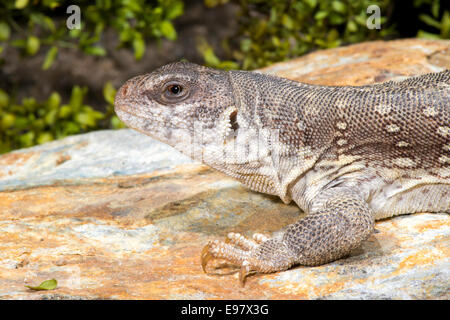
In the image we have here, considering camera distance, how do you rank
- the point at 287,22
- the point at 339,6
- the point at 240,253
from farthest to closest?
the point at 287,22 → the point at 339,6 → the point at 240,253

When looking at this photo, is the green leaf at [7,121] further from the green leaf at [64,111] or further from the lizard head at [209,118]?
the lizard head at [209,118]

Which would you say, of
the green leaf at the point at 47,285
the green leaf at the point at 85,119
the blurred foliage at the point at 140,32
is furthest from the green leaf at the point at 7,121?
the green leaf at the point at 47,285

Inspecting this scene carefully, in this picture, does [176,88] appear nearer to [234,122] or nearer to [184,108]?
[184,108]

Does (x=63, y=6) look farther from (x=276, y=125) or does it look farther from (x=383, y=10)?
(x=276, y=125)

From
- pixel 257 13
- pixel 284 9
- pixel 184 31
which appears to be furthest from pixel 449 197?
pixel 184 31

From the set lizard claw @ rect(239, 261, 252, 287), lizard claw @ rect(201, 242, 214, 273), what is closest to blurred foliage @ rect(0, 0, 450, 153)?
lizard claw @ rect(201, 242, 214, 273)

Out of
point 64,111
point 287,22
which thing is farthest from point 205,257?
point 287,22
